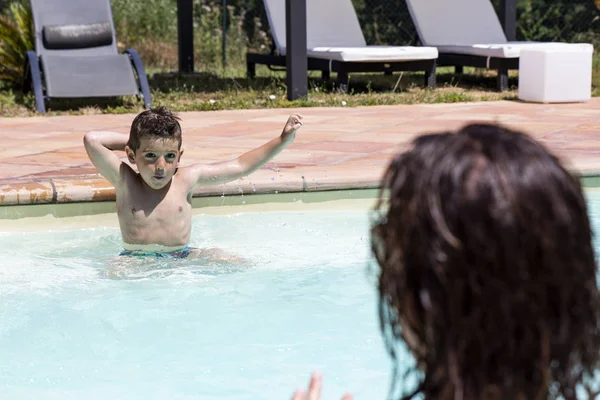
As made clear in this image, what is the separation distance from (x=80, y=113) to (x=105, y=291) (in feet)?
15.6

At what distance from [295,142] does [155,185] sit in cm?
274

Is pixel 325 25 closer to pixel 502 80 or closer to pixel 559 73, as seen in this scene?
pixel 502 80

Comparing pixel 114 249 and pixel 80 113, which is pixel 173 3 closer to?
pixel 80 113

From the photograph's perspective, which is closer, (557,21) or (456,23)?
(456,23)

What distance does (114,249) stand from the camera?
4848 millimetres

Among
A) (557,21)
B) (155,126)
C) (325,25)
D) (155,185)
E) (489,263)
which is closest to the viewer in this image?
(489,263)

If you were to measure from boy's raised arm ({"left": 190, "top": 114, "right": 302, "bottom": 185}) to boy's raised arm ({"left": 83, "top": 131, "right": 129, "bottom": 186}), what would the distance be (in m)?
→ 0.35

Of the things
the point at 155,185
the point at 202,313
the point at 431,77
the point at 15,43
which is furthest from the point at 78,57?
the point at 202,313

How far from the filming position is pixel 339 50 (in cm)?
1000

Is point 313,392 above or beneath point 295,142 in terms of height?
above

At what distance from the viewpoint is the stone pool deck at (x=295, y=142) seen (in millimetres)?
5199

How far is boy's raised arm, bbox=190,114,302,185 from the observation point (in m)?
4.02

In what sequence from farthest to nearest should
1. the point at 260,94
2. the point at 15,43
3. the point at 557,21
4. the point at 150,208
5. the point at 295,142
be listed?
the point at 557,21
the point at 15,43
the point at 260,94
the point at 295,142
the point at 150,208

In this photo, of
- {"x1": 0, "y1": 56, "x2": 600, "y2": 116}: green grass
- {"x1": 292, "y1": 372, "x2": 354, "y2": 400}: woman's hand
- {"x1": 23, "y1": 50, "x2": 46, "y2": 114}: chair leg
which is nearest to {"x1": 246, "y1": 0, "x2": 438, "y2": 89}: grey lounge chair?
{"x1": 0, "y1": 56, "x2": 600, "y2": 116}: green grass
